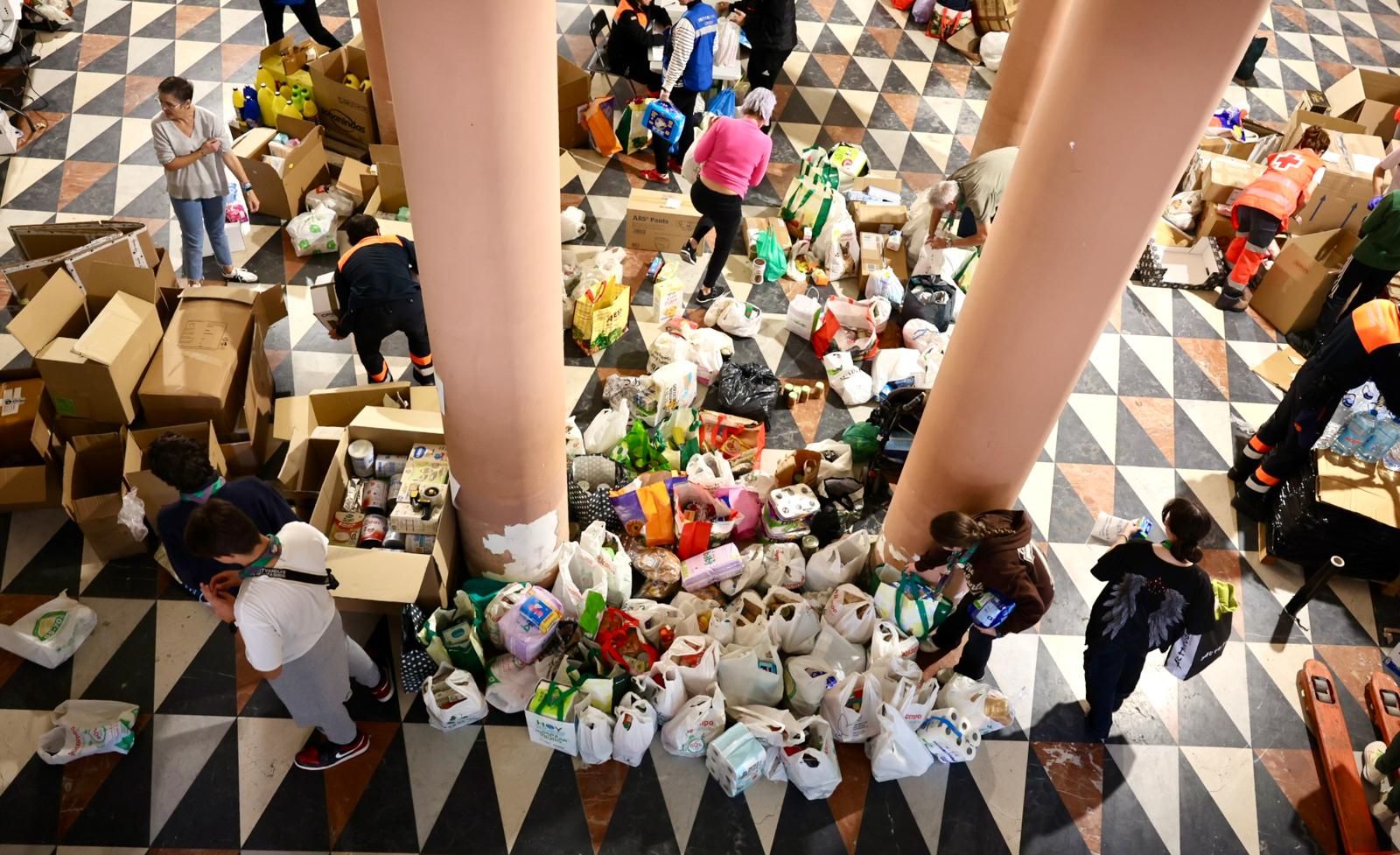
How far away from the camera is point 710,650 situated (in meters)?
A: 4.66

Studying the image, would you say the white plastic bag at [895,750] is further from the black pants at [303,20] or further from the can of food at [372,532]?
the black pants at [303,20]

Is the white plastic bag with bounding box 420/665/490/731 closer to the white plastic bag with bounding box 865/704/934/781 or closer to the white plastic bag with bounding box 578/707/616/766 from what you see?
the white plastic bag with bounding box 578/707/616/766

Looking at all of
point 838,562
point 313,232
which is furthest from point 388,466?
point 313,232

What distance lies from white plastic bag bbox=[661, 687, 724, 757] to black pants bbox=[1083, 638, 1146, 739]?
71.4 inches

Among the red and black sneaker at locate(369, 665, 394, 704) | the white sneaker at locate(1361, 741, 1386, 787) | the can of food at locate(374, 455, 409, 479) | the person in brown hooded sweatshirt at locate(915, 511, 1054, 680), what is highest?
the person in brown hooded sweatshirt at locate(915, 511, 1054, 680)

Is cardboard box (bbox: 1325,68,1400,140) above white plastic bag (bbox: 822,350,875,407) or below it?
above

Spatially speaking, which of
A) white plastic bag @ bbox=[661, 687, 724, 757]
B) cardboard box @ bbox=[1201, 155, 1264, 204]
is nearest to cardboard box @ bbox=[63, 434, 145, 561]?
white plastic bag @ bbox=[661, 687, 724, 757]

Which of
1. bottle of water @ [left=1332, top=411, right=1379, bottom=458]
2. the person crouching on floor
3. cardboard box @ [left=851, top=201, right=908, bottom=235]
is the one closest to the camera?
the person crouching on floor

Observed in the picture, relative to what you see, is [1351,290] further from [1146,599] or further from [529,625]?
[529,625]

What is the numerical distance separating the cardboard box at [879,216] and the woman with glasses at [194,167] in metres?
4.29

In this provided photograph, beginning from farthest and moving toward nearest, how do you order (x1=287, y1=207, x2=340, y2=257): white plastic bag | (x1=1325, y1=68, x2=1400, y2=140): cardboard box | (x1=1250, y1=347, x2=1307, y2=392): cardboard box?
(x1=1325, y1=68, x2=1400, y2=140): cardboard box
(x1=1250, y1=347, x2=1307, y2=392): cardboard box
(x1=287, y1=207, x2=340, y2=257): white plastic bag

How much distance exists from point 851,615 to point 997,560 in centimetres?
79

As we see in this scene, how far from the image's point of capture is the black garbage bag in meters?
6.31

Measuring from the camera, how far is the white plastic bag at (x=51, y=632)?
188 inches
